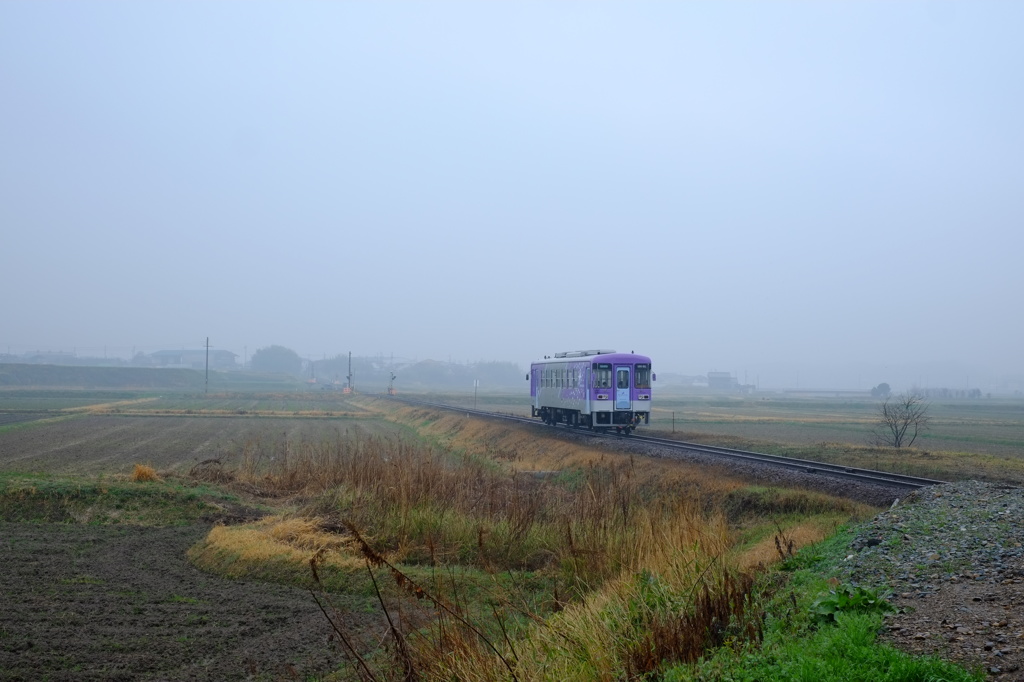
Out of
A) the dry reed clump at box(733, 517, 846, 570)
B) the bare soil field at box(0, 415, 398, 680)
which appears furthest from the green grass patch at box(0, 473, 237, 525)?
the dry reed clump at box(733, 517, 846, 570)

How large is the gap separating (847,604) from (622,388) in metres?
24.7

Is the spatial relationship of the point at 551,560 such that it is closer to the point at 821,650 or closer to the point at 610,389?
the point at 821,650

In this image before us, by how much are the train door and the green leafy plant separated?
79.6ft

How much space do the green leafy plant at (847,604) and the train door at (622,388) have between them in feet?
79.6

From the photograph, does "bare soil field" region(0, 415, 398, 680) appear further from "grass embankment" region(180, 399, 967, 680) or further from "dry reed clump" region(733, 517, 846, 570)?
"dry reed clump" region(733, 517, 846, 570)

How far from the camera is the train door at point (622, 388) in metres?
30.6

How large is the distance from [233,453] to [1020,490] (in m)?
23.6

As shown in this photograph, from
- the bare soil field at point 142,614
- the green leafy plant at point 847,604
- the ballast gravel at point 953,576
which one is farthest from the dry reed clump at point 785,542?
the bare soil field at point 142,614

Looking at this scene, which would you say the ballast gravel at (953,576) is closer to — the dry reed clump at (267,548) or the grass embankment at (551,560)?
the grass embankment at (551,560)

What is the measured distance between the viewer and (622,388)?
1209 inches

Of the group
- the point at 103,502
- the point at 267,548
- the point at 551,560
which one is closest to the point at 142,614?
the point at 267,548

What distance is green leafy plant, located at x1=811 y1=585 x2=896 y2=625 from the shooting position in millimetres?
6031

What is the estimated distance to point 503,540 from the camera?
13.0 metres

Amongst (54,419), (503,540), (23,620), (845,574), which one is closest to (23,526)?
(23,620)
